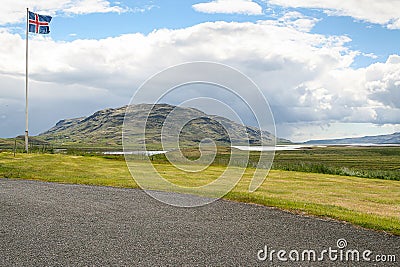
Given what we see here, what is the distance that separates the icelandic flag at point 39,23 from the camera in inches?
1829

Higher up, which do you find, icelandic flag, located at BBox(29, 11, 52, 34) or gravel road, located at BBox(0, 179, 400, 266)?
icelandic flag, located at BBox(29, 11, 52, 34)

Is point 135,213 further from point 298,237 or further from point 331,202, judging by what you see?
point 331,202

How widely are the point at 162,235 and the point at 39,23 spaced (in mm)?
40596

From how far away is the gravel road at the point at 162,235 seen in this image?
10.1m

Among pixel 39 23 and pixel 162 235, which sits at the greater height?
pixel 39 23

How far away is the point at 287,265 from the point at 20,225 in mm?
8174

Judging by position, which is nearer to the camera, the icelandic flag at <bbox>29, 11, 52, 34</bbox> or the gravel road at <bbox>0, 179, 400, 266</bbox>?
the gravel road at <bbox>0, 179, 400, 266</bbox>

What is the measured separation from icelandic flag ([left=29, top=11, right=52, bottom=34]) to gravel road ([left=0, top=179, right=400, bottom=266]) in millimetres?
32496

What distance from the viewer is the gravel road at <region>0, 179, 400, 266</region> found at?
10.1 metres

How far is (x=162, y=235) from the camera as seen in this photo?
12.4 m

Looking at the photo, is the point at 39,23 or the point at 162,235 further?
the point at 39,23

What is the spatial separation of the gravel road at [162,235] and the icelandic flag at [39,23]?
107ft

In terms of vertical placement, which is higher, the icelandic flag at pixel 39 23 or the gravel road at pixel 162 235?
the icelandic flag at pixel 39 23

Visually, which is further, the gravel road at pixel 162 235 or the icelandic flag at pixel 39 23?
the icelandic flag at pixel 39 23
